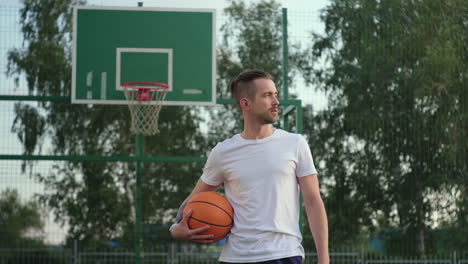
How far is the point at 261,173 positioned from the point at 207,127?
242 inches

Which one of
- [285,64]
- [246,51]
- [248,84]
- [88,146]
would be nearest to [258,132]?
[248,84]

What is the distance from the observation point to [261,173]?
2.59 metres

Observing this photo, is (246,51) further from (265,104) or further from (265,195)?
(265,195)

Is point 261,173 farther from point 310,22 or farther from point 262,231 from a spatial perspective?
point 310,22

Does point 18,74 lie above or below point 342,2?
below

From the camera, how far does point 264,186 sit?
101 inches

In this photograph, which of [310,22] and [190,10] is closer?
[190,10]

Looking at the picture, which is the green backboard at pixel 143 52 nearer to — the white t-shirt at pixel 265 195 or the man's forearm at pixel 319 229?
the white t-shirt at pixel 265 195

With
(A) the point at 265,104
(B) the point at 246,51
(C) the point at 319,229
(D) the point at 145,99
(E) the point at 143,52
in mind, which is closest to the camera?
(C) the point at 319,229

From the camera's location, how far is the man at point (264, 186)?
2535 millimetres

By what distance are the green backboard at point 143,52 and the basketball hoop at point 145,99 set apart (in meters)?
0.08

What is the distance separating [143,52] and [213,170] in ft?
15.4

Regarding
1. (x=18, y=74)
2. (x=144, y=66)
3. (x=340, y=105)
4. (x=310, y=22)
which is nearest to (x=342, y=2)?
(x=310, y=22)

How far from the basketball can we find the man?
0.04 metres
